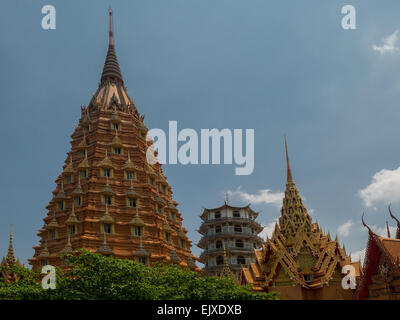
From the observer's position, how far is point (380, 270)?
19.1 meters

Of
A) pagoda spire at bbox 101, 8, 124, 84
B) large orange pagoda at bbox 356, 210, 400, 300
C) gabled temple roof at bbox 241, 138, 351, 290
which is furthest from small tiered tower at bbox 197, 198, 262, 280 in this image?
large orange pagoda at bbox 356, 210, 400, 300

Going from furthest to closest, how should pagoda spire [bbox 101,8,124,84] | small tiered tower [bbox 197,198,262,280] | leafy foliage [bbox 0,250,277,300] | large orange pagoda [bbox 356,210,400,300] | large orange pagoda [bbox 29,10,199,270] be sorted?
small tiered tower [bbox 197,198,262,280] → pagoda spire [bbox 101,8,124,84] → large orange pagoda [bbox 29,10,199,270] → leafy foliage [bbox 0,250,277,300] → large orange pagoda [bbox 356,210,400,300]

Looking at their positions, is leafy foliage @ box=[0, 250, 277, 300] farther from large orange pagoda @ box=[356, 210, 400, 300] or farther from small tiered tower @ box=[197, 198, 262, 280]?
small tiered tower @ box=[197, 198, 262, 280]

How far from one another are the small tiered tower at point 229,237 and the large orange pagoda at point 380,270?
42.1m

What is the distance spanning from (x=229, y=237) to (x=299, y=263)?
88.6 ft

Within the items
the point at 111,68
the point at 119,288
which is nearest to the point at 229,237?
the point at 111,68

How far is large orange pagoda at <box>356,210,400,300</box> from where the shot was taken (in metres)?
18.4

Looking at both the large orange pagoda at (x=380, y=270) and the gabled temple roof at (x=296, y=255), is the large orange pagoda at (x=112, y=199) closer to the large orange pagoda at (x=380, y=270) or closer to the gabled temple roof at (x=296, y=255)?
the gabled temple roof at (x=296, y=255)

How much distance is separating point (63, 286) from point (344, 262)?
24552mm

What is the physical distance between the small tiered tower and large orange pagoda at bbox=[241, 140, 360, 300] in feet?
72.0
